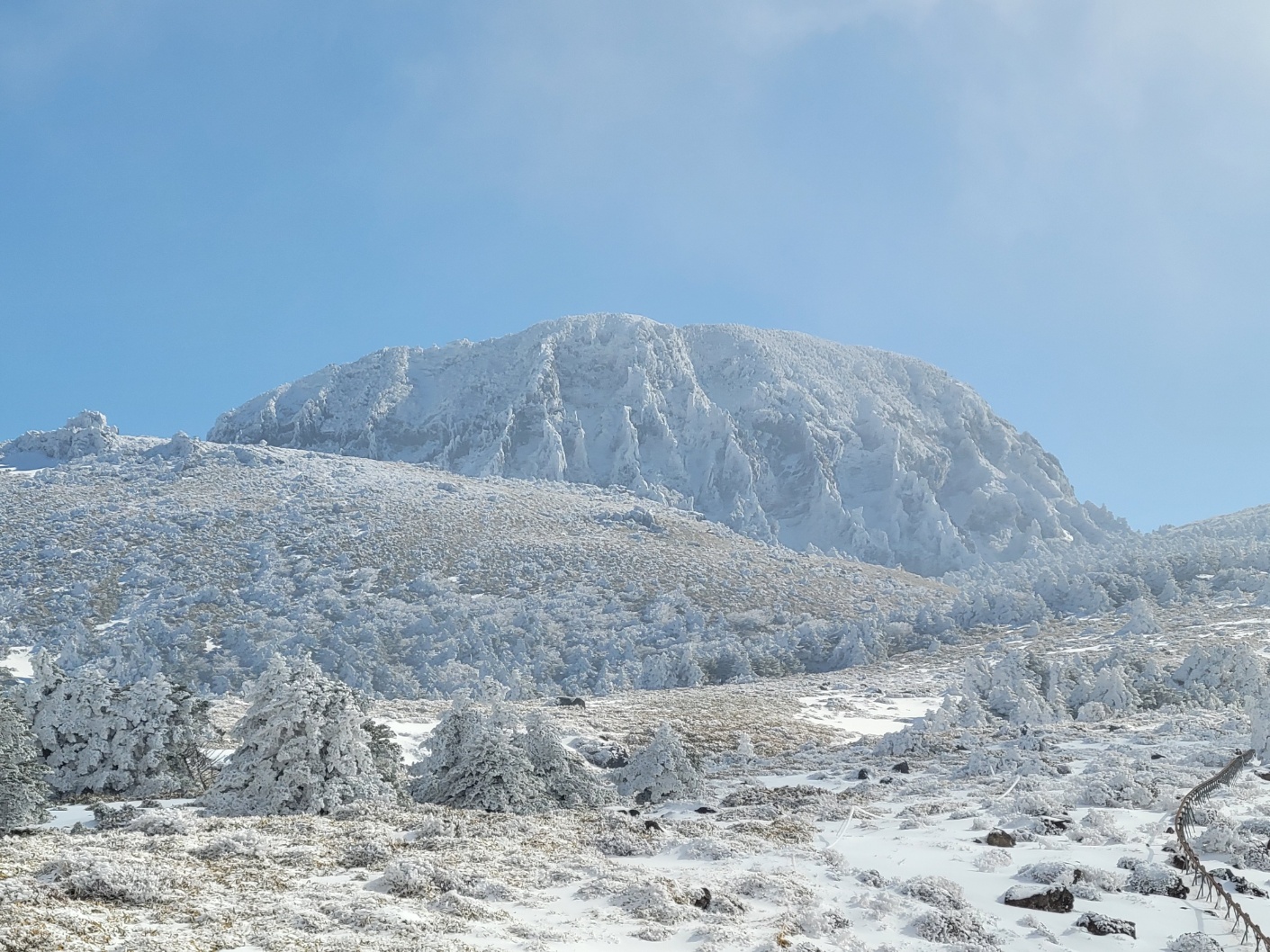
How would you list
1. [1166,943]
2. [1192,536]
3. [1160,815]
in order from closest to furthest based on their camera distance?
[1166,943] < [1160,815] < [1192,536]

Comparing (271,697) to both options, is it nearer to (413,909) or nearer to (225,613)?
(413,909)

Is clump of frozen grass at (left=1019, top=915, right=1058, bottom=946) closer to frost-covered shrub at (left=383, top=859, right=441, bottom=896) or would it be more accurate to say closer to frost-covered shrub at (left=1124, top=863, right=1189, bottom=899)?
frost-covered shrub at (left=1124, top=863, right=1189, bottom=899)

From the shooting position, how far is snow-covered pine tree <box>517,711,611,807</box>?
24.8 meters

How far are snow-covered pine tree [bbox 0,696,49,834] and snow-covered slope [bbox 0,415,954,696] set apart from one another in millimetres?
54289

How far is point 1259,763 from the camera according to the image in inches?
1041

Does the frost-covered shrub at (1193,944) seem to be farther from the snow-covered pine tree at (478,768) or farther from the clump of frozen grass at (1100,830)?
the snow-covered pine tree at (478,768)

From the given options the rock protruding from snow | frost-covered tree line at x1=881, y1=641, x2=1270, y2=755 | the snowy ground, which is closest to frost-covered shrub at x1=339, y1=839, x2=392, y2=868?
the snowy ground

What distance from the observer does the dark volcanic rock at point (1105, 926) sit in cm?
1266

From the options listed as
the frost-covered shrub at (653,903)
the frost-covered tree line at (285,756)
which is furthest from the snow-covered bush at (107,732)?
the frost-covered shrub at (653,903)

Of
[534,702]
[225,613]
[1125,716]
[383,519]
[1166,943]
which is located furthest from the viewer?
[383,519]

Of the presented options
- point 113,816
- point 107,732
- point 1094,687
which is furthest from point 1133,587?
point 113,816

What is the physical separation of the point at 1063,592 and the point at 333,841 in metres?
109

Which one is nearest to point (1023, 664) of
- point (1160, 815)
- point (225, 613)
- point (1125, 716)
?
point (1125, 716)

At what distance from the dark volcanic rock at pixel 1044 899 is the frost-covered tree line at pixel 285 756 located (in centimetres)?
1263
